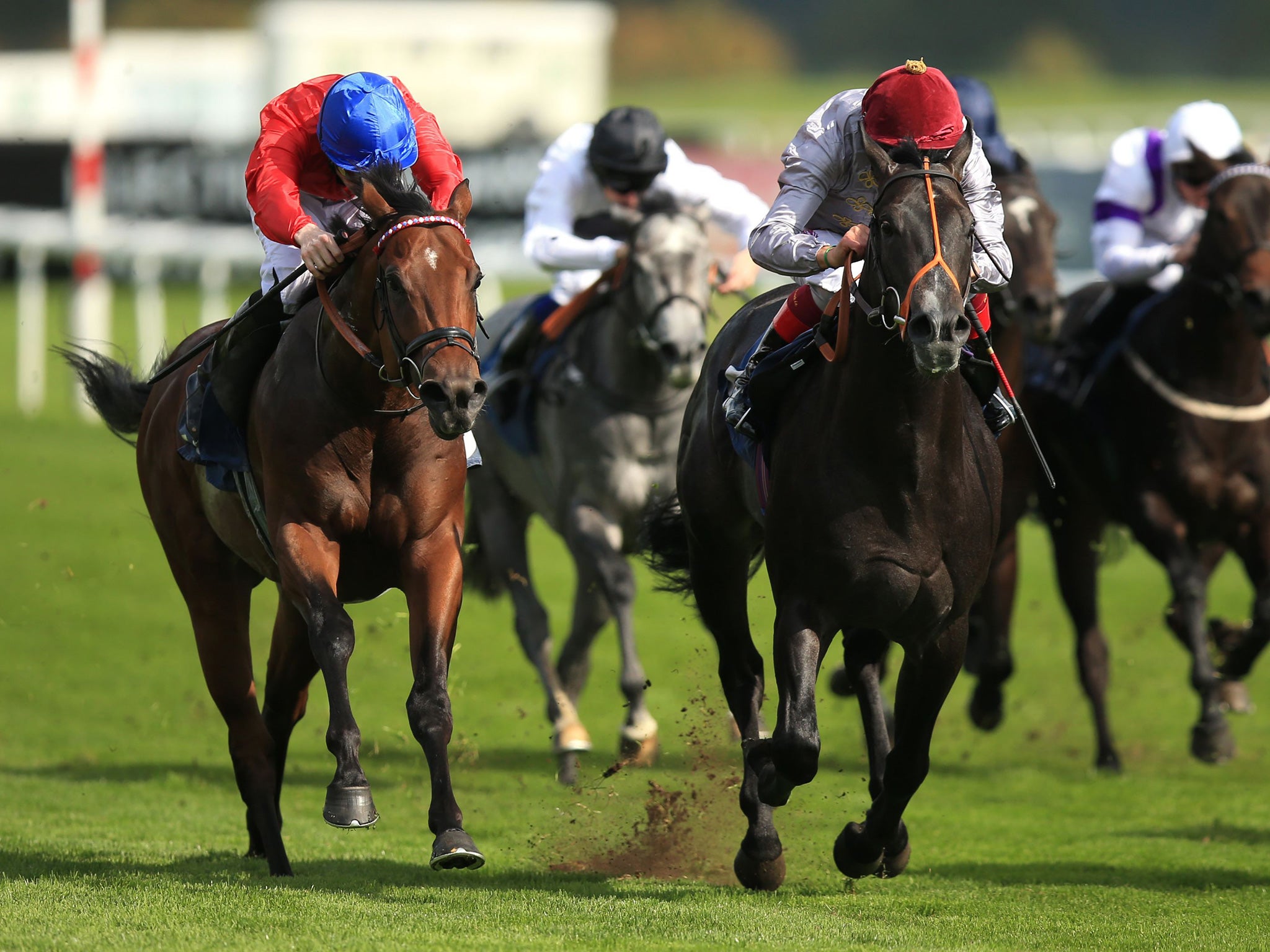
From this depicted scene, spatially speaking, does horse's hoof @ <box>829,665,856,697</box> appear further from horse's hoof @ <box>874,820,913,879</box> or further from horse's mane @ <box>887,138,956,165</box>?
horse's mane @ <box>887,138,956,165</box>

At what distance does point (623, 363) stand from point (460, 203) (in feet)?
8.81

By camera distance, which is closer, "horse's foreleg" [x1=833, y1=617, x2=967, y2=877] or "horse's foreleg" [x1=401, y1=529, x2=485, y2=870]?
"horse's foreleg" [x1=401, y1=529, x2=485, y2=870]

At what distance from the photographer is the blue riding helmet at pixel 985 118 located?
719cm

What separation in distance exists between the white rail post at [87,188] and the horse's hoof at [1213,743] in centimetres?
1058

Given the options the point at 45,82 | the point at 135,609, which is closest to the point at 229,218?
the point at 45,82

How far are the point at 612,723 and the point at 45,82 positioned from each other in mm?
20246

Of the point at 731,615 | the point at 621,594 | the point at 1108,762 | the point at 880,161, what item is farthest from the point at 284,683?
the point at 1108,762

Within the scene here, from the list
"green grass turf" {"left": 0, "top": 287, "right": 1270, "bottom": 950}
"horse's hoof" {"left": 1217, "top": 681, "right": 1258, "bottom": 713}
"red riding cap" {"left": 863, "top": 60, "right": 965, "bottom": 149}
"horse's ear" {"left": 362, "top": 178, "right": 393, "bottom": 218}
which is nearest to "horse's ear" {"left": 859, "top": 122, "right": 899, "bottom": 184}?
"red riding cap" {"left": 863, "top": 60, "right": 965, "bottom": 149}

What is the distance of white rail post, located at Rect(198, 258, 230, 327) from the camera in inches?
698

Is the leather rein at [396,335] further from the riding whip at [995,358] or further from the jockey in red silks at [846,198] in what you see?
the riding whip at [995,358]

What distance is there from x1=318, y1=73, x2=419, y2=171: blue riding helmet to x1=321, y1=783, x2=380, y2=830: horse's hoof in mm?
1606

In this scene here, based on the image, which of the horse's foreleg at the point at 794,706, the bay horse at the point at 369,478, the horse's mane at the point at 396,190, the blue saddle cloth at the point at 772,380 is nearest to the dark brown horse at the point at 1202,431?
the blue saddle cloth at the point at 772,380

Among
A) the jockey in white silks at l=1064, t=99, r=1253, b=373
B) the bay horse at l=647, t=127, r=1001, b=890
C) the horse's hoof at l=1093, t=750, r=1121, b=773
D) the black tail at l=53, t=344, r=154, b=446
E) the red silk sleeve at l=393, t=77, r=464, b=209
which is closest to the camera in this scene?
the bay horse at l=647, t=127, r=1001, b=890

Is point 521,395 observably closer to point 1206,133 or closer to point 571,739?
point 571,739
